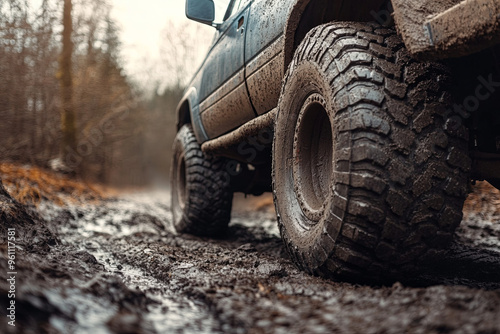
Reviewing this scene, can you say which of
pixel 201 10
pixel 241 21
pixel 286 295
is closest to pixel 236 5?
pixel 201 10

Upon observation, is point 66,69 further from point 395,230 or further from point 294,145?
point 395,230

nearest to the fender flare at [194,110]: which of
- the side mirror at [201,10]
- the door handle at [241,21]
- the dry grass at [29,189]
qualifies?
the side mirror at [201,10]

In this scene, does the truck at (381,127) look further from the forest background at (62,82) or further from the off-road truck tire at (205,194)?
the forest background at (62,82)

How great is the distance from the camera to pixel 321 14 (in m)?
2.25

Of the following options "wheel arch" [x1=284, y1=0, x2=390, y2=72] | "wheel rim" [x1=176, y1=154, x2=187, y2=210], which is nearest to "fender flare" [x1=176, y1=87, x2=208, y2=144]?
"wheel rim" [x1=176, y1=154, x2=187, y2=210]

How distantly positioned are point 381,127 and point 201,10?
255 centimetres

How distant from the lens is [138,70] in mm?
23391

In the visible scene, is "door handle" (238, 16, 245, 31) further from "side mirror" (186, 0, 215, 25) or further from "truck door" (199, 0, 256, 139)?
"side mirror" (186, 0, 215, 25)

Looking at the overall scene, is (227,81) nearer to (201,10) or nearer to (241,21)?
(241,21)

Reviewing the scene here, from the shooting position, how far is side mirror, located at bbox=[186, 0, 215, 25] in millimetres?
3678

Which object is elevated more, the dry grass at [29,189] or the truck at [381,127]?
the truck at [381,127]

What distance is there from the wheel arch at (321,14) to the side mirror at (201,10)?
1639 millimetres

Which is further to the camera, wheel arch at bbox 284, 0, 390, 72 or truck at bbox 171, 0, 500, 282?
wheel arch at bbox 284, 0, 390, 72

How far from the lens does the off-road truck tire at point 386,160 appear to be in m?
1.64
